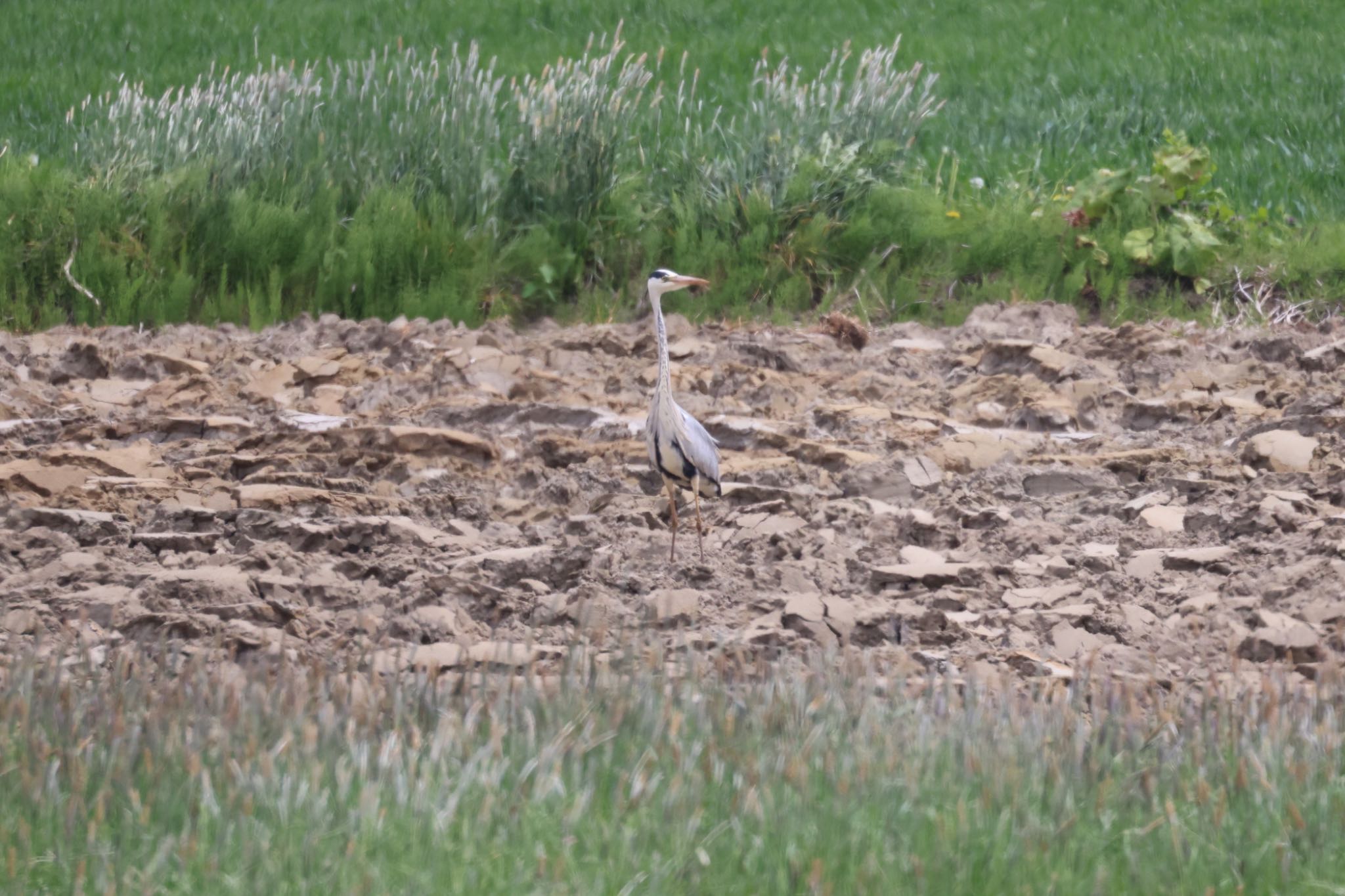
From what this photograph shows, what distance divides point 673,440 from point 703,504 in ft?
3.04

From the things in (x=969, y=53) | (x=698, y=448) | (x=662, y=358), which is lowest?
(x=698, y=448)

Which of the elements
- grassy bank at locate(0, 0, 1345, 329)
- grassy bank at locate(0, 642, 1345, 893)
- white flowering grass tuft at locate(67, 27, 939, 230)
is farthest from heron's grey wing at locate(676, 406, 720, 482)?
white flowering grass tuft at locate(67, 27, 939, 230)

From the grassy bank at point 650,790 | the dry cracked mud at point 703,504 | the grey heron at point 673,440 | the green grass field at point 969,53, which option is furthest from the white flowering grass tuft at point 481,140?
the grassy bank at point 650,790

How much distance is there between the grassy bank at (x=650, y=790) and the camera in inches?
114

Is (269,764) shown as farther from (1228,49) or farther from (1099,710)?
(1228,49)

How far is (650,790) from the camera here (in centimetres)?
311

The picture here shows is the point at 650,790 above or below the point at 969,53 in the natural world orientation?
below

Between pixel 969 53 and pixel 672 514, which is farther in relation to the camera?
pixel 969 53

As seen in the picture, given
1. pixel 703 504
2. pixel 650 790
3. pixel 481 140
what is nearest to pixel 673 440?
pixel 703 504

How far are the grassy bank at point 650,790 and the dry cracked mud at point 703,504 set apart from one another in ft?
1.20

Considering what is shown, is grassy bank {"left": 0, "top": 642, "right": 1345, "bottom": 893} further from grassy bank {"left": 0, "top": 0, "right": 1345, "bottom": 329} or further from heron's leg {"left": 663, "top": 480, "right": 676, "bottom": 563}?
grassy bank {"left": 0, "top": 0, "right": 1345, "bottom": 329}

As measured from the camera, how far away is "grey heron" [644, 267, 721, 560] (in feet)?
17.4

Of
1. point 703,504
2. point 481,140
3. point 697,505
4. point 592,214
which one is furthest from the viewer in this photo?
point 481,140

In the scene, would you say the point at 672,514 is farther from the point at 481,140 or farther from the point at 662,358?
the point at 481,140
